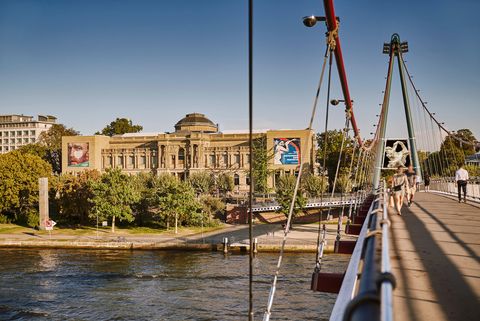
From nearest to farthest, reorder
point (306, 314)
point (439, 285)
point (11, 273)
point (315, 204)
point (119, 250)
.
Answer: point (439, 285) < point (306, 314) < point (11, 273) < point (119, 250) < point (315, 204)

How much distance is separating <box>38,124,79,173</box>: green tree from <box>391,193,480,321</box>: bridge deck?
8847 cm

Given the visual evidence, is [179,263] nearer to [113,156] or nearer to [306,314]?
[306,314]

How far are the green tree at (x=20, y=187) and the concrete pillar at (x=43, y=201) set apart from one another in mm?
2764

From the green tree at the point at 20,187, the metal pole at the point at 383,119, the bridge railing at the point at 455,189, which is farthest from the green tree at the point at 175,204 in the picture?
the metal pole at the point at 383,119

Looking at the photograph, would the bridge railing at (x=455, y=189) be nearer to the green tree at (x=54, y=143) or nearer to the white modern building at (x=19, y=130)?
the green tree at (x=54, y=143)

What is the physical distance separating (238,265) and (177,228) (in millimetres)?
16989

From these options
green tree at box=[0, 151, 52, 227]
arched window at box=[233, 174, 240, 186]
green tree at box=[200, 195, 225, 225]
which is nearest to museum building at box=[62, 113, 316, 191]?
arched window at box=[233, 174, 240, 186]

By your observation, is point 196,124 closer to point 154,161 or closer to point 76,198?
point 154,161

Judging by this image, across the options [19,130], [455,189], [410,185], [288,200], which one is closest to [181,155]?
[288,200]

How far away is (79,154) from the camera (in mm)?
85688

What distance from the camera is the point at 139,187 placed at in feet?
196

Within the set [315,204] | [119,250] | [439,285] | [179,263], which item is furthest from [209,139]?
[439,285]

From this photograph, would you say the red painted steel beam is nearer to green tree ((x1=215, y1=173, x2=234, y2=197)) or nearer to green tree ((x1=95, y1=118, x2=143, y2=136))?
green tree ((x1=215, y1=173, x2=234, y2=197))

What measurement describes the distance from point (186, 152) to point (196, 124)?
10.6m
